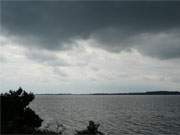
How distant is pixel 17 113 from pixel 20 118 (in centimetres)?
103

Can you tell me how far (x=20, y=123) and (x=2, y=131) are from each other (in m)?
4.47

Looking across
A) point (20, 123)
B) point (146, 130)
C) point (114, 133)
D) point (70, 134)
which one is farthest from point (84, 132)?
point (146, 130)

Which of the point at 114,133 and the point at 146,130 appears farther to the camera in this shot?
the point at 146,130

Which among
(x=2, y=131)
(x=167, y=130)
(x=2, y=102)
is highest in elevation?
(x=2, y=102)

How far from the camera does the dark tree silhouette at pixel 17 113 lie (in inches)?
1190

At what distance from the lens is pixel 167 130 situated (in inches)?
2386

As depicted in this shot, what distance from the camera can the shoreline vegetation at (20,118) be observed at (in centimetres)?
2930

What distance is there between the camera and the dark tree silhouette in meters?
30.2

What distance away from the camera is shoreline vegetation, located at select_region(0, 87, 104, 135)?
29.3m

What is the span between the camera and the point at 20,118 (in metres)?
32.1

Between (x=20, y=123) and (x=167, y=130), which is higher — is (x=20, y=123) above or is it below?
above

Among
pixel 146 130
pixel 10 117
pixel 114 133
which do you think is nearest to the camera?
pixel 10 117

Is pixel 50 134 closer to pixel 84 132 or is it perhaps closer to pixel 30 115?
pixel 84 132

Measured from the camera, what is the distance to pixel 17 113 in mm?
32875
